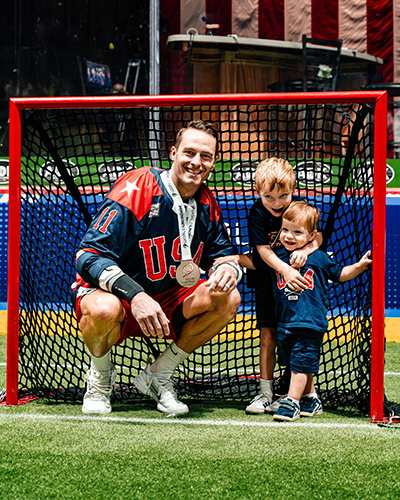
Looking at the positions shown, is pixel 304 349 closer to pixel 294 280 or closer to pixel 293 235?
pixel 294 280

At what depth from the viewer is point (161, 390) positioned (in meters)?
2.87

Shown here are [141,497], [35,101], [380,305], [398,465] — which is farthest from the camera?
[35,101]

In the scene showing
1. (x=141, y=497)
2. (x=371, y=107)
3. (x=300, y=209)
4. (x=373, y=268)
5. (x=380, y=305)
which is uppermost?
(x=371, y=107)

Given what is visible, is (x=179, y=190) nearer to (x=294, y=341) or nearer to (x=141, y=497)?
(x=294, y=341)

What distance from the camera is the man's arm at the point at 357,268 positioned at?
2.72 metres

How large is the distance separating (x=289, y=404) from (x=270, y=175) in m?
1.08

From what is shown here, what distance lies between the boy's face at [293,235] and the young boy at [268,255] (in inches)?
1.7

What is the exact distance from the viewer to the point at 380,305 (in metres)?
2.67

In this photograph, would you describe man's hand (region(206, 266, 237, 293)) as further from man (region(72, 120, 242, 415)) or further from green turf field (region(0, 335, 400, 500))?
green turf field (region(0, 335, 400, 500))

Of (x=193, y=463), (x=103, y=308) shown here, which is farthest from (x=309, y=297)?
(x=193, y=463)

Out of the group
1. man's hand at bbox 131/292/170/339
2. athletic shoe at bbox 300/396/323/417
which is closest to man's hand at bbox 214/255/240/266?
man's hand at bbox 131/292/170/339

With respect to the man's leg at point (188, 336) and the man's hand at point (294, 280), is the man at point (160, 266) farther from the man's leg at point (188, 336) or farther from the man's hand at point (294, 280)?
the man's hand at point (294, 280)

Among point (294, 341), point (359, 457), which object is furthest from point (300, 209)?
point (359, 457)

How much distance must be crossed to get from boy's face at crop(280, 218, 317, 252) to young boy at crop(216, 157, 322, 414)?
4 cm
